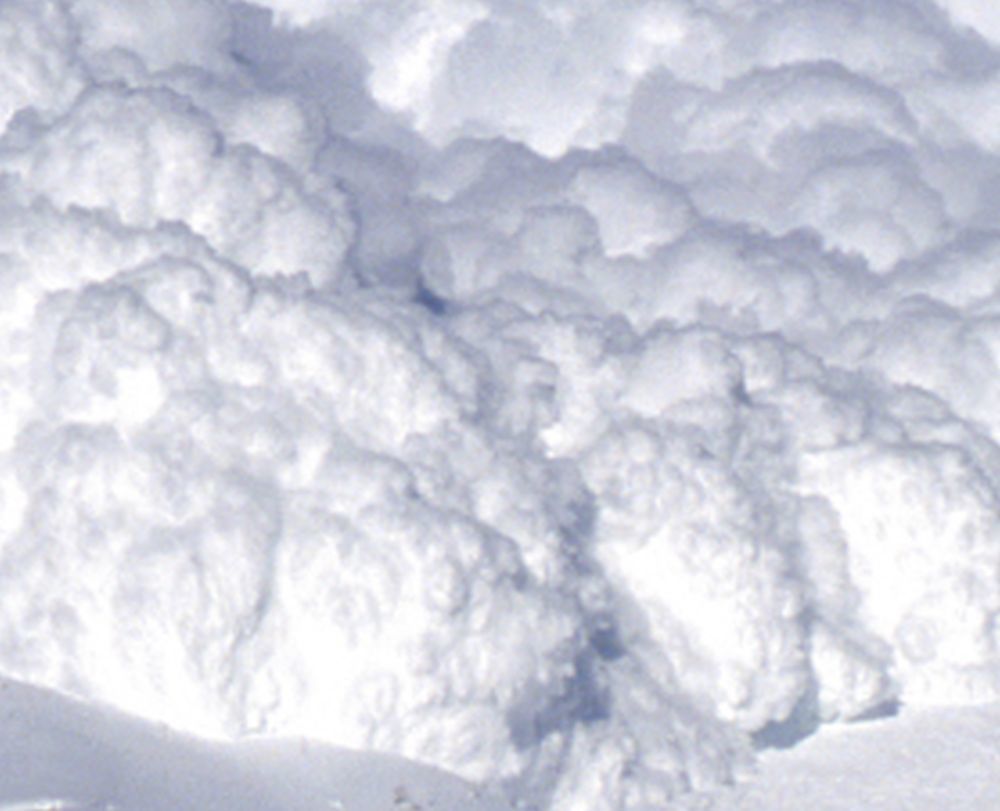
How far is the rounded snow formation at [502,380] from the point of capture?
22.3 ft

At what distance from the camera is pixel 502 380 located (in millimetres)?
8547

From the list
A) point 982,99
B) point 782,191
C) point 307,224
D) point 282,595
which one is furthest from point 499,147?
point 282,595

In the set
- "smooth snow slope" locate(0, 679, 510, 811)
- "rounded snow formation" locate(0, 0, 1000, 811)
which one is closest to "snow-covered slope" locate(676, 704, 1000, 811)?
"rounded snow formation" locate(0, 0, 1000, 811)

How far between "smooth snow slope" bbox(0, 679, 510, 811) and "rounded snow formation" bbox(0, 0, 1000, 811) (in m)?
0.17

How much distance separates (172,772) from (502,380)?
318 cm

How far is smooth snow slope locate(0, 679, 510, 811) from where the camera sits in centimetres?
548

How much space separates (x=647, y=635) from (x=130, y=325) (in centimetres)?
298

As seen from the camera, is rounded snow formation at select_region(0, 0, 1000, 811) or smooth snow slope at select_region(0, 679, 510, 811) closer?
smooth snow slope at select_region(0, 679, 510, 811)

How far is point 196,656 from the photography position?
21.7ft

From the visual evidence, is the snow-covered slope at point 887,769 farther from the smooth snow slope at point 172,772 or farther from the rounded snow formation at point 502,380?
the smooth snow slope at point 172,772

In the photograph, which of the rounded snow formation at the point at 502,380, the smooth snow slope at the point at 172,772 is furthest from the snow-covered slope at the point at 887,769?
the smooth snow slope at the point at 172,772

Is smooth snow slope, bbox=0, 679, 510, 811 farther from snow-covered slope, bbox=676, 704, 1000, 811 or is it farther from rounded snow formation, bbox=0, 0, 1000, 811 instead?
snow-covered slope, bbox=676, 704, 1000, 811

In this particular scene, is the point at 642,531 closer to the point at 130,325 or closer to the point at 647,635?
the point at 647,635

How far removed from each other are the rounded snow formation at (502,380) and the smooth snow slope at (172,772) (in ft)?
0.57
